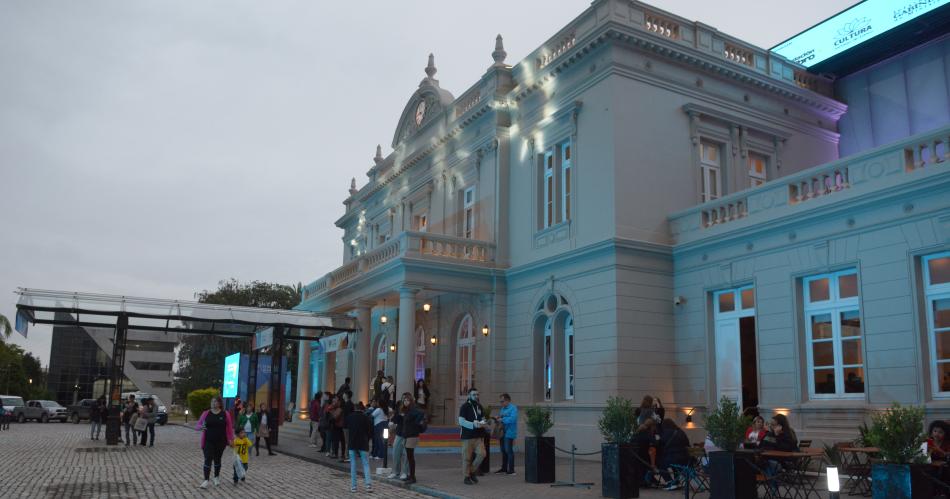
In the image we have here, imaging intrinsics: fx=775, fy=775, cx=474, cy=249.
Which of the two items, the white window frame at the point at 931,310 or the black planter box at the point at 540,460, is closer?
the white window frame at the point at 931,310

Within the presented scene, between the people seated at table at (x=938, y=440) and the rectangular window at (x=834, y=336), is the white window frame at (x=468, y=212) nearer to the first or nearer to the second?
the rectangular window at (x=834, y=336)

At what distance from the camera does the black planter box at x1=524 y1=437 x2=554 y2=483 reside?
1378 cm

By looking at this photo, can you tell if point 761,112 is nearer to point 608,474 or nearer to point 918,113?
point 918,113

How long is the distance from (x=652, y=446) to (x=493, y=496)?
9.29 ft

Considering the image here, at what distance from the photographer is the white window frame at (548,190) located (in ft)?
72.4

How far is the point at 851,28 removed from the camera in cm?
2309

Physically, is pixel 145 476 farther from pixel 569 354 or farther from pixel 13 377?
pixel 13 377

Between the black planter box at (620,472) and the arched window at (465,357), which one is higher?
the arched window at (465,357)

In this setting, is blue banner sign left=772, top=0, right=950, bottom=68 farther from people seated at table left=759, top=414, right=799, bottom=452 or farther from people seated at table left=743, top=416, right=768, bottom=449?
people seated at table left=759, top=414, right=799, bottom=452

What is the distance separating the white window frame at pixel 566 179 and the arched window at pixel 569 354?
112 inches

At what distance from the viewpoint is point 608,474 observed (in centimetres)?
1178

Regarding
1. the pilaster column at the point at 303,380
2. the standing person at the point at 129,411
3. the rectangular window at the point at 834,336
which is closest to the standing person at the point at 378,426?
the rectangular window at the point at 834,336

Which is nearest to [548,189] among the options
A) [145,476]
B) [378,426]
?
[378,426]

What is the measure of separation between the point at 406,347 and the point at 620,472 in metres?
11.1
